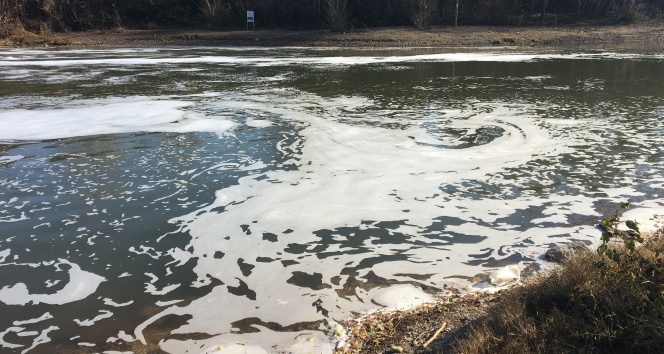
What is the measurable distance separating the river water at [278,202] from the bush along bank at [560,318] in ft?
1.54

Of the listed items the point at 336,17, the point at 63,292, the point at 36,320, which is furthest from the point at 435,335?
the point at 336,17

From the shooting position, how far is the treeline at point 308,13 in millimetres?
47938

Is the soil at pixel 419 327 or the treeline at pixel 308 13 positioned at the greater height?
the treeline at pixel 308 13

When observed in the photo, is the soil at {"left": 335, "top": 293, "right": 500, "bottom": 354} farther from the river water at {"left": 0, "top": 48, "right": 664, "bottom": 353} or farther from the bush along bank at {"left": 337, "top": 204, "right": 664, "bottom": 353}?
the river water at {"left": 0, "top": 48, "right": 664, "bottom": 353}

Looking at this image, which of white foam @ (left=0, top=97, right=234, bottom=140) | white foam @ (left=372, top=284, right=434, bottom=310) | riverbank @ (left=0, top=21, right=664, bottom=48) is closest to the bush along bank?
white foam @ (left=372, top=284, right=434, bottom=310)

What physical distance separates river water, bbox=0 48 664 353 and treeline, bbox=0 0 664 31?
3666 centimetres

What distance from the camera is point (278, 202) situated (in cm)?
677

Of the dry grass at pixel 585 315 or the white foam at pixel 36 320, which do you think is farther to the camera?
the white foam at pixel 36 320

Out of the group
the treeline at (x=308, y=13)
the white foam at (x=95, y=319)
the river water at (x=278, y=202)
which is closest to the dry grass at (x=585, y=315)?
the river water at (x=278, y=202)

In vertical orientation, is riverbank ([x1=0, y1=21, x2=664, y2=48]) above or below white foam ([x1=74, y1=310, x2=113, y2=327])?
above

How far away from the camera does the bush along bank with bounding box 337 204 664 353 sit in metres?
2.99

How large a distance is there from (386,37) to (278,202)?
3622 cm

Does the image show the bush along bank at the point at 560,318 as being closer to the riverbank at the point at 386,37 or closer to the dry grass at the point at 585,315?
the dry grass at the point at 585,315

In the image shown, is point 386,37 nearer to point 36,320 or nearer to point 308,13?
point 308,13
